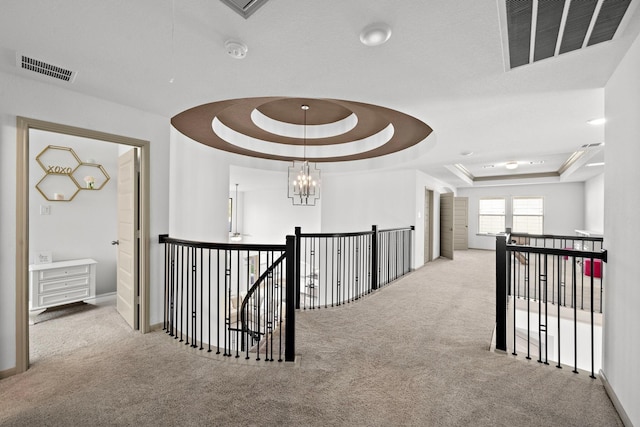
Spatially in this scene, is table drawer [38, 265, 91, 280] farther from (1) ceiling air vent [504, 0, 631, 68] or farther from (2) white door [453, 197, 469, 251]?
(2) white door [453, 197, 469, 251]

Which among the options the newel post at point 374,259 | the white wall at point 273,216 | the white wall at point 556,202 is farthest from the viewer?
the white wall at point 556,202

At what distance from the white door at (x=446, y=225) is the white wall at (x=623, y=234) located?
6.15 metres

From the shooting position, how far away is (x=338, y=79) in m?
2.28

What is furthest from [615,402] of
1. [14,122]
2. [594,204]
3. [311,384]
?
[594,204]

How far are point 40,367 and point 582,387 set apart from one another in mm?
4473

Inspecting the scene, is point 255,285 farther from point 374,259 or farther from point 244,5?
point 374,259

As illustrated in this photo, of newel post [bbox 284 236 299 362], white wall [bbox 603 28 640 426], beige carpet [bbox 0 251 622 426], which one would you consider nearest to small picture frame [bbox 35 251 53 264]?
beige carpet [bbox 0 251 622 426]

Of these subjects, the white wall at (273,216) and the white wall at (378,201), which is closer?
the white wall at (378,201)

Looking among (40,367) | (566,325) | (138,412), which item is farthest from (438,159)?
(40,367)

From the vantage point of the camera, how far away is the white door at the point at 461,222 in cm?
1020

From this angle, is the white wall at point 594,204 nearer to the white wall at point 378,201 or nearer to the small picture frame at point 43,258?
the white wall at point 378,201

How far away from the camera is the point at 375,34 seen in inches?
66.1

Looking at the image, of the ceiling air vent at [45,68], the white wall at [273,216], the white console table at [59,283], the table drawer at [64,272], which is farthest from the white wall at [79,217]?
the white wall at [273,216]

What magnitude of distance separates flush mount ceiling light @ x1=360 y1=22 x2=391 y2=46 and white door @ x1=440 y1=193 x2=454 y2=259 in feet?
24.1
